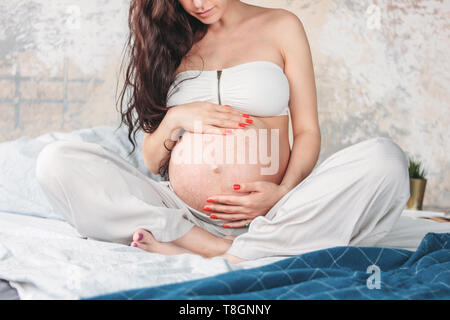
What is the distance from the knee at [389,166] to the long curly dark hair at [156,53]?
657 mm

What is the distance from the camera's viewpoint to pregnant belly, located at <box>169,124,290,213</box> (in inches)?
54.1

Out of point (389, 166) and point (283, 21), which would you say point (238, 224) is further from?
point (283, 21)

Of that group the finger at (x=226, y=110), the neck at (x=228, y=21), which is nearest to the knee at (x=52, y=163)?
the finger at (x=226, y=110)

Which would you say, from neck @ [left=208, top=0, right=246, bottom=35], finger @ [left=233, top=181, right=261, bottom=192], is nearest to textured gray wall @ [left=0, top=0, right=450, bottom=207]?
neck @ [left=208, top=0, right=246, bottom=35]

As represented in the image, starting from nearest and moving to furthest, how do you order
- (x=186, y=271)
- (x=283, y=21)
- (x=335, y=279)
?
(x=335, y=279), (x=186, y=271), (x=283, y=21)

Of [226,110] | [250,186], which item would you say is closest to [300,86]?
[226,110]

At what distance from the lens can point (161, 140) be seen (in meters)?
1.48

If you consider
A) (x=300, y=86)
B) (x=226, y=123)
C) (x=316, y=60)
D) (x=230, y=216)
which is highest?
(x=316, y=60)

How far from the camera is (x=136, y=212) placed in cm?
123

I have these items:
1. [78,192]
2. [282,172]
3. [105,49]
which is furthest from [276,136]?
[105,49]

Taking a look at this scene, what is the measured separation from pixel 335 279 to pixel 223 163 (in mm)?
543

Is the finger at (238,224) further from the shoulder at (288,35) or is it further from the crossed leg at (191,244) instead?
the shoulder at (288,35)

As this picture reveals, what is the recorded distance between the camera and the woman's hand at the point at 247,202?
1.29 meters

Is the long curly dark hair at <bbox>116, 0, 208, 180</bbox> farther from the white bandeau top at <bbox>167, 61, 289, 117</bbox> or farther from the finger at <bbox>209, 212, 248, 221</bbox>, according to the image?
the finger at <bbox>209, 212, 248, 221</bbox>
